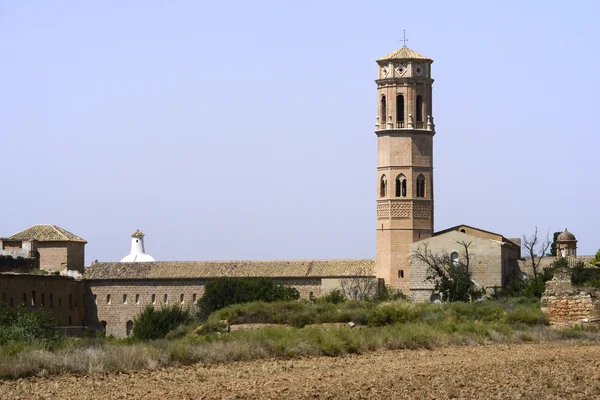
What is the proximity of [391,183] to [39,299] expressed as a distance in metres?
17.8

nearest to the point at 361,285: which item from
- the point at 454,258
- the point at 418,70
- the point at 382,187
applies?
the point at 454,258

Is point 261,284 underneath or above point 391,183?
underneath

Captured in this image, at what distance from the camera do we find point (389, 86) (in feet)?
216

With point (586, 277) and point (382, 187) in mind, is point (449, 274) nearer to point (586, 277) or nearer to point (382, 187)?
point (382, 187)

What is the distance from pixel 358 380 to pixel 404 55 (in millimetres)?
47548

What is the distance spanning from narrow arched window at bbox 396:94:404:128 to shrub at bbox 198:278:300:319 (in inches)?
381

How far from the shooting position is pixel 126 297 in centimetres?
7150

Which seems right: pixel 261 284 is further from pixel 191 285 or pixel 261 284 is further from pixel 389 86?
pixel 389 86

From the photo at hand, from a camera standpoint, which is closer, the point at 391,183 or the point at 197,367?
the point at 197,367

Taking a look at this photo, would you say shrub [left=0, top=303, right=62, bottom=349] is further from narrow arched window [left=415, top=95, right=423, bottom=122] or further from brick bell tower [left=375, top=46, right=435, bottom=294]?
narrow arched window [left=415, top=95, right=423, bottom=122]

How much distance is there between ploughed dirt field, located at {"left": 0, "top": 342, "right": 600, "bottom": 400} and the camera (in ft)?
58.7

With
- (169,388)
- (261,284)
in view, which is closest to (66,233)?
(261,284)

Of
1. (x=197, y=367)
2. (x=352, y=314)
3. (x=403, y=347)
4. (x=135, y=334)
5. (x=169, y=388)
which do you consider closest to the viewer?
(x=169, y=388)

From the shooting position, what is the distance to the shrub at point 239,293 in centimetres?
6209
